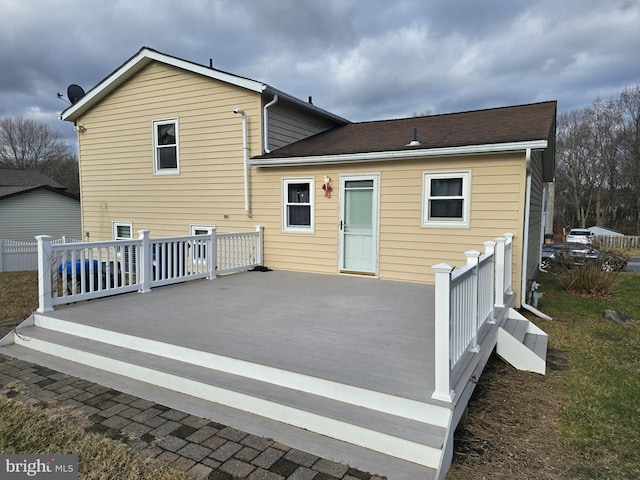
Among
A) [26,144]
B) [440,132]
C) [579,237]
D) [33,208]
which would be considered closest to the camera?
[440,132]

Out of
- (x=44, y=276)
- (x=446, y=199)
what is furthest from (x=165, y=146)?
→ (x=446, y=199)

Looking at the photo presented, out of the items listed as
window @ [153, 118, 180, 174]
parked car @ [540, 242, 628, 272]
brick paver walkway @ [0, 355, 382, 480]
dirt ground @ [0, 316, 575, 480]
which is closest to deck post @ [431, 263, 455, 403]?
dirt ground @ [0, 316, 575, 480]

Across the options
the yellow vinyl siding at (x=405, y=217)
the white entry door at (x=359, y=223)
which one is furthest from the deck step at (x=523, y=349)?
the white entry door at (x=359, y=223)

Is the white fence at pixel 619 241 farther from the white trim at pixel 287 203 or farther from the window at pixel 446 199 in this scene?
the white trim at pixel 287 203

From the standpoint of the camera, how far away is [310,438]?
2.52 m

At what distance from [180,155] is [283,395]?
26.0 ft

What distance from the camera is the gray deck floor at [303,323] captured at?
3049 mm

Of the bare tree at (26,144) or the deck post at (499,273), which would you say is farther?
the bare tree at (26,144)

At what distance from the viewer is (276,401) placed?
275 centimetres

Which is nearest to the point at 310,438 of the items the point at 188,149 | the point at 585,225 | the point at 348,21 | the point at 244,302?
the point at 244,302

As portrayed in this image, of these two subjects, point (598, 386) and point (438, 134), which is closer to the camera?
point (598, 386)

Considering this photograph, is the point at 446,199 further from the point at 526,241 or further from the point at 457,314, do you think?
the point at 457,314

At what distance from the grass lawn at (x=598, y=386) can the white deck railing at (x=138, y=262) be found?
5.46m

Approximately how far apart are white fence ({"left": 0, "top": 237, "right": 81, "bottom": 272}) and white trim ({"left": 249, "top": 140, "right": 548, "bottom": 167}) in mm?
10070
